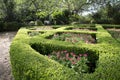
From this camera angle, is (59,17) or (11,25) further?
(59,17)

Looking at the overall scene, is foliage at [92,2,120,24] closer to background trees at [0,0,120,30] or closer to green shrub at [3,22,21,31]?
background trees at [0,0,120,30]

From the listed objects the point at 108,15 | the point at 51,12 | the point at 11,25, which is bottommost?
the point at 11,25

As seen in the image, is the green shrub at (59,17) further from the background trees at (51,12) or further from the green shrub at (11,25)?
the green shrub at (11,25)

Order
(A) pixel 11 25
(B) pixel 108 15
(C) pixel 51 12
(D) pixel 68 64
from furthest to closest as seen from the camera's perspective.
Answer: (C) pixel 51 12 < (B) pixel 108 15 < (A) pixel 11 25 < (D) pixel 68 64

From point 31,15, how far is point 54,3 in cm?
262

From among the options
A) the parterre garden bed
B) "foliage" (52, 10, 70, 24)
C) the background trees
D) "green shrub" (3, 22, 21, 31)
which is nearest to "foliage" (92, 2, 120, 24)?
the background trees

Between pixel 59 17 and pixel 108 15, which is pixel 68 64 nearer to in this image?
pixel 59 17

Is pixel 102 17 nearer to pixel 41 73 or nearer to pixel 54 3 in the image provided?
pixel 54 3

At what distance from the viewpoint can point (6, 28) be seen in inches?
514

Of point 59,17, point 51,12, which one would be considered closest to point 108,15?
point 59,17

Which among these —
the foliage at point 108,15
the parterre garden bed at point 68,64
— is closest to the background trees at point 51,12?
the foliage at point 108,15

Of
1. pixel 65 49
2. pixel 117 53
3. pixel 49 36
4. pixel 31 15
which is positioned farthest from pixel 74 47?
pixel 31 15

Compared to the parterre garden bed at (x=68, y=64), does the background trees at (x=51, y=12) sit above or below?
above

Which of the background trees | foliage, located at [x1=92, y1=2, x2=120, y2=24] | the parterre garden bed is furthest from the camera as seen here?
foliage, located at [x1=92, y1=2, x2=120, y2=24]
